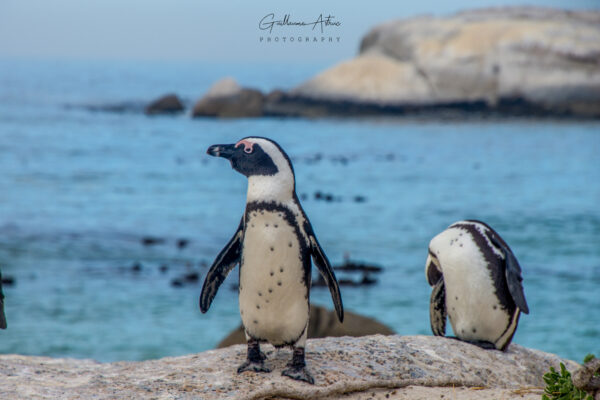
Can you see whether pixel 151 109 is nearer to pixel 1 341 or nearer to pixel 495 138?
pixel 495 138

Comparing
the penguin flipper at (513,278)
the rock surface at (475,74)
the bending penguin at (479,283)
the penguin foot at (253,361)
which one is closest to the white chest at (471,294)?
the bending penguin at (479,283)

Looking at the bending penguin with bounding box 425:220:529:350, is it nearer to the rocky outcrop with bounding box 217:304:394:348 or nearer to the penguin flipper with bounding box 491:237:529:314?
the penguin flipper with bounding box 491:237:529:314

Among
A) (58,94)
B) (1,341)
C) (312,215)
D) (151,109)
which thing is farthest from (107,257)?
(58,94)

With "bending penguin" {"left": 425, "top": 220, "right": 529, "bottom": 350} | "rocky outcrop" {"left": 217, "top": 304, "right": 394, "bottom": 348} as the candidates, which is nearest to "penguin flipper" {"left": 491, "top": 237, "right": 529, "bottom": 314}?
"bending penguin" {"left": 425, "top": 220, "right": 529, "bottom": 350}

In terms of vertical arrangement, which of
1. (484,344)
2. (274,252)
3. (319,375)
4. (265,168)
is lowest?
(484,344)

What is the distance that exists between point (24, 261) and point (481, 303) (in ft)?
43.8

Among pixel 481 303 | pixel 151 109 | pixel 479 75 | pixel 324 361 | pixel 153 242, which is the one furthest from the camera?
pixel 151 109

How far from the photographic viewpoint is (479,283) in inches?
209

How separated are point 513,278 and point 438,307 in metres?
0.63

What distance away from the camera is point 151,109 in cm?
5400

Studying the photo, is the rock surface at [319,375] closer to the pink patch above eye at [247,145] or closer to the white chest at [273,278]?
the white chest at [273,278]

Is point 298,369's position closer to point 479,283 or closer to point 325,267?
point 325,267

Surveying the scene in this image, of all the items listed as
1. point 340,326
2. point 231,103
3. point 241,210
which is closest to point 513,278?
point 340,326

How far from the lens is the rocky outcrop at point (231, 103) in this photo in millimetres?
46719
